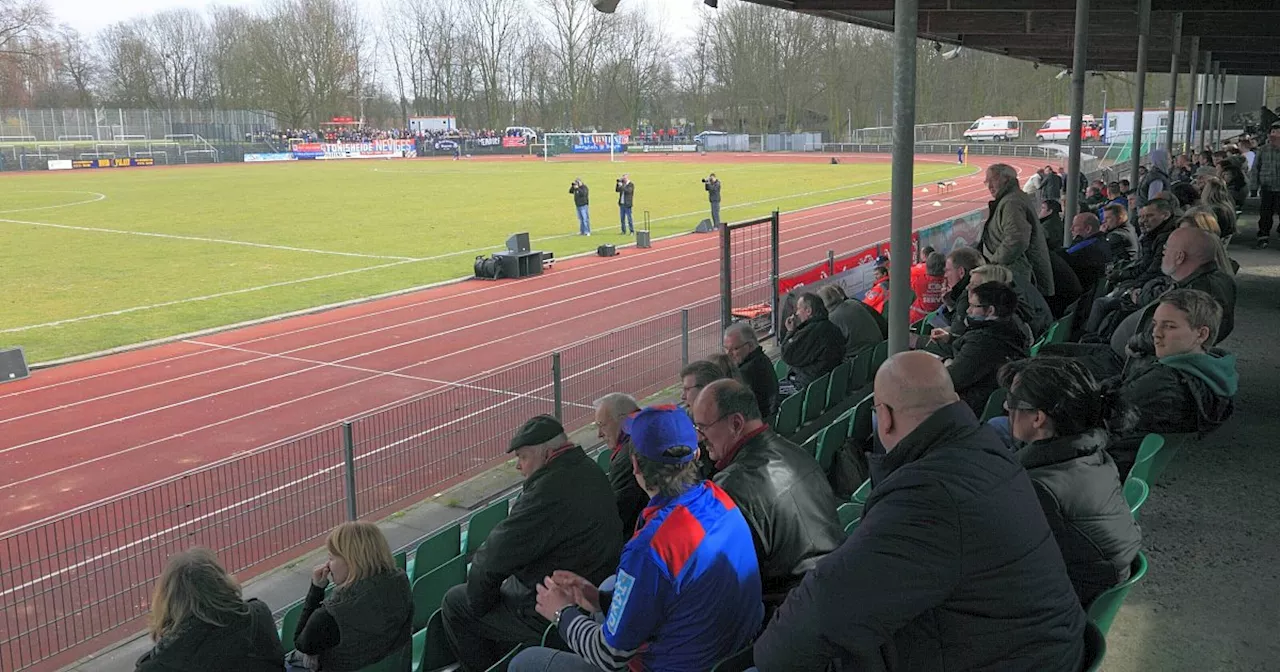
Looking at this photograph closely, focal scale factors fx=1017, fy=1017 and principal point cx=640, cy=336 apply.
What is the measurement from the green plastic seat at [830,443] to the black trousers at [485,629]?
6.71 ft

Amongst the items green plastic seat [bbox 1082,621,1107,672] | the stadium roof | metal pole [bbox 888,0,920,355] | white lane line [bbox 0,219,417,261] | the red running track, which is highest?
the stadium roof

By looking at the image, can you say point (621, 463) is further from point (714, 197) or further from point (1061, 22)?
point (714, 197)

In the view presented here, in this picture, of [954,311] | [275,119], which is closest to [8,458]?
[954,311]

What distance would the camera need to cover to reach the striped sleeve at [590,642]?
124 inches

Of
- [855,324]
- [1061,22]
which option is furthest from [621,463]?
[1061,22]

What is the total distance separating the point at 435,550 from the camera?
5777 mm

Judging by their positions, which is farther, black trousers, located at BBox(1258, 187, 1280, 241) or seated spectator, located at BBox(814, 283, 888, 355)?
black trousers, located at BBox(1258, 187, 1280, 241)

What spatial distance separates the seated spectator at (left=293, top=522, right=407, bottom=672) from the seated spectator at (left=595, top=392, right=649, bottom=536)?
112 cm

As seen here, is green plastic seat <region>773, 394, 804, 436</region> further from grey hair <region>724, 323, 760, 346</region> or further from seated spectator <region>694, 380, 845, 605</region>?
seated spectator <region>694, 380, 845, 605</region>

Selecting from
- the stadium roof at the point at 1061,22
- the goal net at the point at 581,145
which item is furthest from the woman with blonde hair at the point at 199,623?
the goal net at the point at 581,145

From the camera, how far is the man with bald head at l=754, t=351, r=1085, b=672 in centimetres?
235

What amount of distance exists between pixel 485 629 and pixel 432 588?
2.64ft

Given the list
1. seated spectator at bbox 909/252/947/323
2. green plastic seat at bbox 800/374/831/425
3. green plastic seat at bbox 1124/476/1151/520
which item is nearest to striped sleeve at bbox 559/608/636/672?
green plastic seat at bbox 1124/476/1151/520

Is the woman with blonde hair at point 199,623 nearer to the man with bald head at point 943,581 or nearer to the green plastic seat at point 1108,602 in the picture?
the man with bald head at point 943,581
